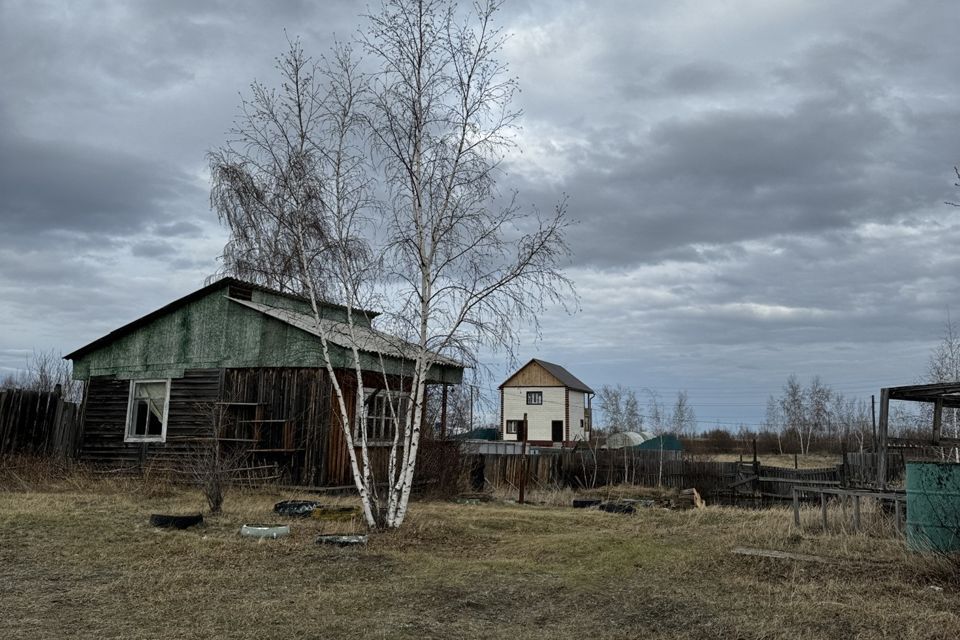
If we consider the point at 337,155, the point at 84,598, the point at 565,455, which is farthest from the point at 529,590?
the point at 565,455

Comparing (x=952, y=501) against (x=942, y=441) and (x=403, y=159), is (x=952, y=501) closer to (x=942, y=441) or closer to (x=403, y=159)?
(x=942, y=441)

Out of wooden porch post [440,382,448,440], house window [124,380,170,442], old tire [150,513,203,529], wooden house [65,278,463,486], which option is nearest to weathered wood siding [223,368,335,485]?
wooden house [65,278,463,486]

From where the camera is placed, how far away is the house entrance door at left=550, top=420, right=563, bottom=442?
5069 cm

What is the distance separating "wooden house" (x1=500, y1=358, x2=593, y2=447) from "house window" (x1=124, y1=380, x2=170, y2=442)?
108 feet

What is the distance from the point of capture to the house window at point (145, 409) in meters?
18.3

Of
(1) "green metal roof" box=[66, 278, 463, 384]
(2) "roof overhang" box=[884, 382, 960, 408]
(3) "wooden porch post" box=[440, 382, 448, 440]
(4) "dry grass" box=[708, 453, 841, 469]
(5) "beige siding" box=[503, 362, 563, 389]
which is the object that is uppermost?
(5) "beige siding" box=[503, 362, 563, 389]

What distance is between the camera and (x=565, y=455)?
74.9ft

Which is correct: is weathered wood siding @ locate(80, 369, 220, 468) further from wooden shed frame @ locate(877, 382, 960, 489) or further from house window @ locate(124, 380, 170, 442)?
wooden shed frame @ locate(877, 382, 960, 489)

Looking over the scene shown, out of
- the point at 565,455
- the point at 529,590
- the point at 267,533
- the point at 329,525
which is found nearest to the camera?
the point at 529,590

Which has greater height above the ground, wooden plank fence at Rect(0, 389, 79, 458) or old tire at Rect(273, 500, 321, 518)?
wooden plank fence at Rect(0, 389, 79, 458)

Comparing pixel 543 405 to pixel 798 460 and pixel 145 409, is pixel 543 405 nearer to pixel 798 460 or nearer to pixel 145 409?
pixel 798 460

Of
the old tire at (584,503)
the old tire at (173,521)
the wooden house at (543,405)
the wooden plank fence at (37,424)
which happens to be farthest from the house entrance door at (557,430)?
the old tire at (173,521)

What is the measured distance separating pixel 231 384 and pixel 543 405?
35706 millimetres

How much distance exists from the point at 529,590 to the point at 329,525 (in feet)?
15.3
